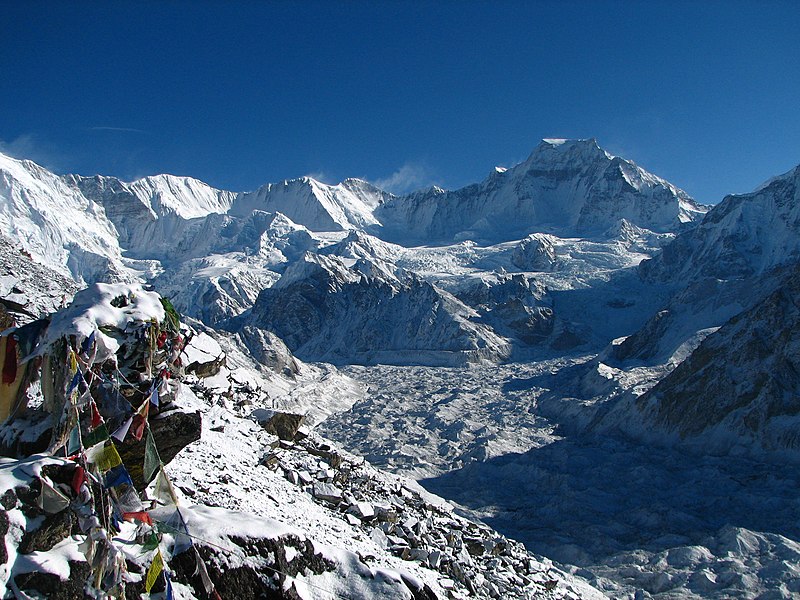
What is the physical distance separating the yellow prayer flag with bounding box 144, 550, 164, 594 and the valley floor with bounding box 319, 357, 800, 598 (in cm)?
2847

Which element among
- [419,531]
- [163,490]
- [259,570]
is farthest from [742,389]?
[163,490]

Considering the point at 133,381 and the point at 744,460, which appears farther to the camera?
the point at 744,460

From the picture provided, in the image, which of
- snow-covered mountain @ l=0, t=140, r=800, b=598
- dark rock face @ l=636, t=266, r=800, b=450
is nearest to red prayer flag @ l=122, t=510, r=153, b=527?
snow-covered mountain @ l=0, t=140, r=800, b=598

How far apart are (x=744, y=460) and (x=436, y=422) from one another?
113 ft

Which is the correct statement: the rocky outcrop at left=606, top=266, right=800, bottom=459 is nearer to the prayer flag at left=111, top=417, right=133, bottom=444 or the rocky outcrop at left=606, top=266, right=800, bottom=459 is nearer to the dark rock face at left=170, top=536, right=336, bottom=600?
the dark rock face at left=170, top=536, right=336, bottom=600

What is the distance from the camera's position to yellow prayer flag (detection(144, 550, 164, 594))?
8.77 m

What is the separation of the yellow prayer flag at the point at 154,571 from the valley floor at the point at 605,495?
28471mm

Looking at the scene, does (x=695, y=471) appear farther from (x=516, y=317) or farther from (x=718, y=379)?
(x=516, y=317)

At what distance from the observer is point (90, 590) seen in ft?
27.2

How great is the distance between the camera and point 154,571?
8.84 meters

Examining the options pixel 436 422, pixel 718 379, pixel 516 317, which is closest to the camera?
pixel 718 379

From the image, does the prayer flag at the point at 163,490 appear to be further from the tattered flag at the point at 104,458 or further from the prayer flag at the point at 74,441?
the prayer flag at the point at 74,441

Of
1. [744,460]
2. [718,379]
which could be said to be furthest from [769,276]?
[744,460]

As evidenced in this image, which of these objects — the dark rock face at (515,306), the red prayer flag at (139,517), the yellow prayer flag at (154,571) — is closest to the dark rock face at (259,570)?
the yellow prayer flag at (154,571)
